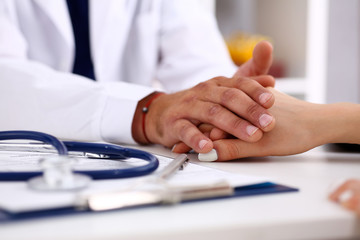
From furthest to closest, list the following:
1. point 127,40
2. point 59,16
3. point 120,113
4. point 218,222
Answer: point 127,40 < point 59,16 < point 120,113 < point 218,222

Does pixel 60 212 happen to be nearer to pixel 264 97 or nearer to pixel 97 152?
pixel 97 152

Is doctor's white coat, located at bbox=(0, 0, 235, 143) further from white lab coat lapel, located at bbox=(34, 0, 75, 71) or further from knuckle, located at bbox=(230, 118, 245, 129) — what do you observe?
knuckle, located at bbox=(230, 118, 245, 129)

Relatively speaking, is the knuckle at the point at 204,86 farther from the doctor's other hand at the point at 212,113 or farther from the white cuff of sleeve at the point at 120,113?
the white cuff of sleeve at the point at 120,113

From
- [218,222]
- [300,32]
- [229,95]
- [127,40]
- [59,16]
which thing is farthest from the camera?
[300,32]

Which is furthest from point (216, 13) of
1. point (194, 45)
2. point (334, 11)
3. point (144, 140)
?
point (144, 140)

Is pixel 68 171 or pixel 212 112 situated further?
pixel 212 112

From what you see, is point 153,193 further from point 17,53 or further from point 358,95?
point 358,95

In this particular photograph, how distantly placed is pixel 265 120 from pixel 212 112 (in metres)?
0.07

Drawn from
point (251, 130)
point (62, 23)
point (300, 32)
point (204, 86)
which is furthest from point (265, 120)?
point (300, 32)

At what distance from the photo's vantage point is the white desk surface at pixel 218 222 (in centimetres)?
27

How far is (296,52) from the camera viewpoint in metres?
2.09

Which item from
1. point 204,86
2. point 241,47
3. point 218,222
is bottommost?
point 218,222

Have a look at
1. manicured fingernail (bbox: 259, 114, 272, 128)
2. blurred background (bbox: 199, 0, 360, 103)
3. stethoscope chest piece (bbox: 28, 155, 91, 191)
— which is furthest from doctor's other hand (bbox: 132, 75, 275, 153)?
blurred background (bbox: 199, 0, 360, 103)

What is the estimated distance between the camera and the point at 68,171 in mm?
332
